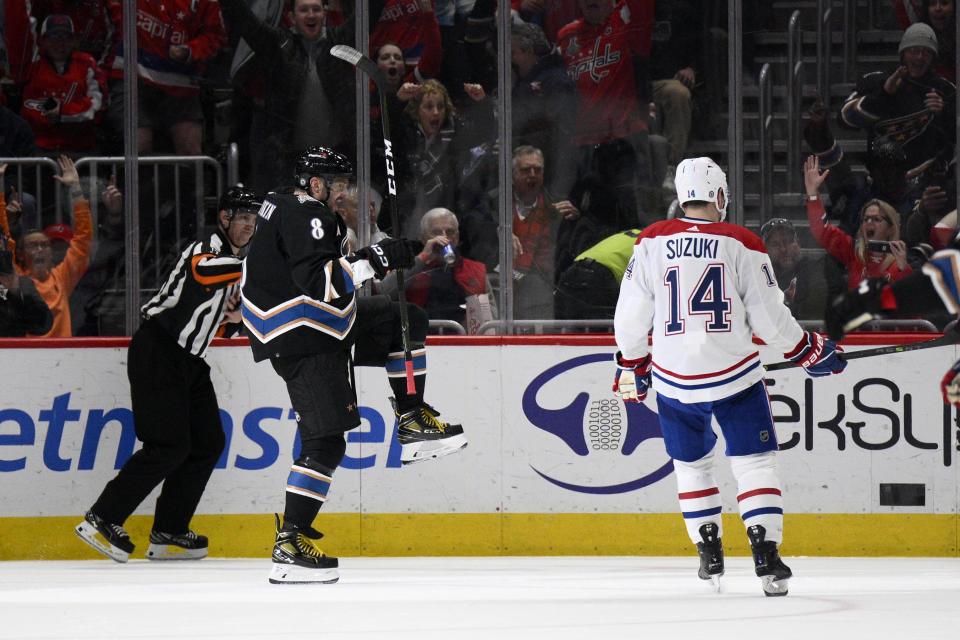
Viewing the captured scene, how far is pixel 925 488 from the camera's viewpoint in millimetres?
5289

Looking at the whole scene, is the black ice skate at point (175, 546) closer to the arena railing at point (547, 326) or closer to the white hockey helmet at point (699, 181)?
the arena railing at point (547, 326)

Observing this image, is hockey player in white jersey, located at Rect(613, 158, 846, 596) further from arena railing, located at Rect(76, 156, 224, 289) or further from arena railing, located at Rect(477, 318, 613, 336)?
arena railing, located at Rect(76, 156, 224, 289)

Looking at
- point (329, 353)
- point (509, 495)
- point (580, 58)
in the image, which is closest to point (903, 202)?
point (580, 58)

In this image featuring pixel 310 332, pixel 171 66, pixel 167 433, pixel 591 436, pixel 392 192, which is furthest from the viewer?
pixel 171 66

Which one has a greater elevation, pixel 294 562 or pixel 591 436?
pixel 591 436

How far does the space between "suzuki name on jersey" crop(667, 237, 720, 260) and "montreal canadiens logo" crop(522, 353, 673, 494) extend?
1.39m

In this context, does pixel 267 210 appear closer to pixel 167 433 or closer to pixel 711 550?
pixel 167 433

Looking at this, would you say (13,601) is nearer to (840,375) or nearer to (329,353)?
(329,353)

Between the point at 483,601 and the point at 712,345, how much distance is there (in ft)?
3.25

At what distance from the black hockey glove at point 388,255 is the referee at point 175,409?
111 cm

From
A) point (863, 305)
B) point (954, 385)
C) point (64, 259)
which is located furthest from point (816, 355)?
point (64, 259)

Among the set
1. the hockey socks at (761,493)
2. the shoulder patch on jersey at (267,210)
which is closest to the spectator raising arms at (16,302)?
the shoulder patch on jersey at (267,210)

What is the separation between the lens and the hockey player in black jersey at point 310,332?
436cm

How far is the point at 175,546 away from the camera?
527cm
